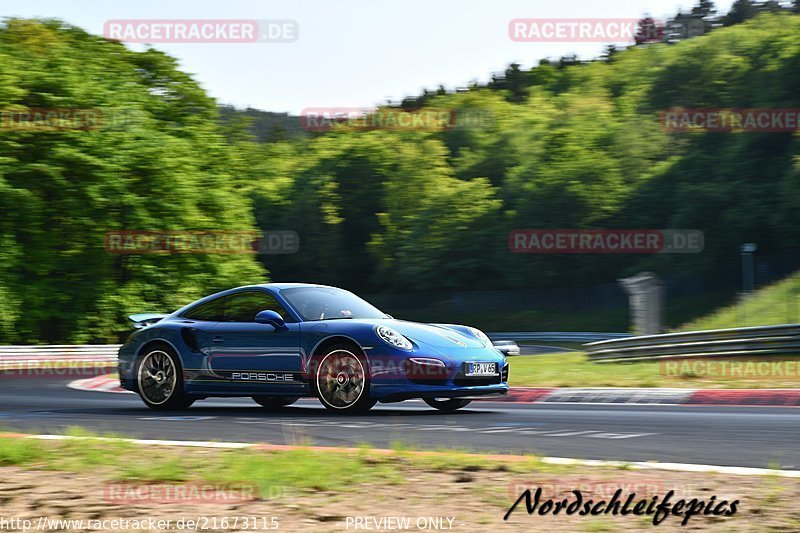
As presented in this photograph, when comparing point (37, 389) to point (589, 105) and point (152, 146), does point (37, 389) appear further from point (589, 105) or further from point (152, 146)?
point (589, 105)

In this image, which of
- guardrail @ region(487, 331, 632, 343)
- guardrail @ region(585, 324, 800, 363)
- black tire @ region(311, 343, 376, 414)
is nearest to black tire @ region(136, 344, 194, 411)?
black tire @ region(311, 343, 376, 414)

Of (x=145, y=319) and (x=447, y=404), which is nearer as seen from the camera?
(x=447, y=404)

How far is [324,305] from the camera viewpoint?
38.7ft

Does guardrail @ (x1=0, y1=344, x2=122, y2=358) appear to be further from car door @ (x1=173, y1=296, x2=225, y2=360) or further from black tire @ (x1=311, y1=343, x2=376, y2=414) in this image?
black tire @ (x1=311, y1=343, x2=376, y2=414)

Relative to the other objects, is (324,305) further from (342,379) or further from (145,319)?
(145,319)

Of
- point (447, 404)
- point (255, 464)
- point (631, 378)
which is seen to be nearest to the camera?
point (255, 464)

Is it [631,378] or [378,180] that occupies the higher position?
[378,180]

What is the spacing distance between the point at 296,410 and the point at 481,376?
2.25m

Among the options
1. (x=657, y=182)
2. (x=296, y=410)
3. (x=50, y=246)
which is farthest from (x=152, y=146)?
(x=657, y=182)

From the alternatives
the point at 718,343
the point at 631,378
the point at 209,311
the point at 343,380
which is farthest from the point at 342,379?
the point at 718,343

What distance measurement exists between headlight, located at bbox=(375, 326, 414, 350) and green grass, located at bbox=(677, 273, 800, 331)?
19687 millimetres

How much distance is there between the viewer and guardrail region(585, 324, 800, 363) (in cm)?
2014

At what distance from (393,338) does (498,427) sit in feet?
5.64

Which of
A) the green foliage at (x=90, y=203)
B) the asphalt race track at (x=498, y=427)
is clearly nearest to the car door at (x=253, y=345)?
the asphalt race track at (x=498, y=427)
